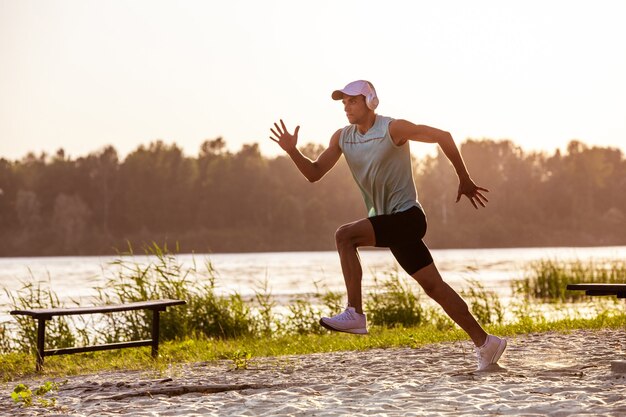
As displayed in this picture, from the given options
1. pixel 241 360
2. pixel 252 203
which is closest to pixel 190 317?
pixel 241 360

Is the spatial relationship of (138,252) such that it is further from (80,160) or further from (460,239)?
(460,239)

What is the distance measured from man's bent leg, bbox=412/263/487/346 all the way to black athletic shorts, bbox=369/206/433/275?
95mm

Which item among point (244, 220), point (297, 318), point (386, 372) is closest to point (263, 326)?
point (297, 318)

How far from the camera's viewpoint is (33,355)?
1226 centimetres

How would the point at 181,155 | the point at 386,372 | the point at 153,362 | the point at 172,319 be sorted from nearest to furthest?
1. the point at 386,372
2. the point at 153,362
3. the point at 172,319
4. the point at 181,155

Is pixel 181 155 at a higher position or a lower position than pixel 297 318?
higher

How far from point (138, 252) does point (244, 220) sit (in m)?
11.7

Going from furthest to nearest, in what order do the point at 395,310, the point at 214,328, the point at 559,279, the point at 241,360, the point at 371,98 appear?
the point at 559,279 → the point at 395,310 → the point at 214,328 → the point at 241,360 → the point at 371,98

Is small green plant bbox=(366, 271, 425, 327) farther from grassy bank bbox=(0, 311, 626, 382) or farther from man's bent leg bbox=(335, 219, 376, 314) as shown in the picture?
man's bent leg bbox=(335, 219, 376, 314)

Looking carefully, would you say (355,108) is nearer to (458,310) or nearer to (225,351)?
(458,310)

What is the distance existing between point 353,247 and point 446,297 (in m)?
0.87

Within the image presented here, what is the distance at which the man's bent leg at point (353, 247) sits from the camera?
7426 millimetres

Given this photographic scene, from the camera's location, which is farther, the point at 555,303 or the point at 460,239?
the point at 460,239

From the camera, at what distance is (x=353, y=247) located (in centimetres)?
748
